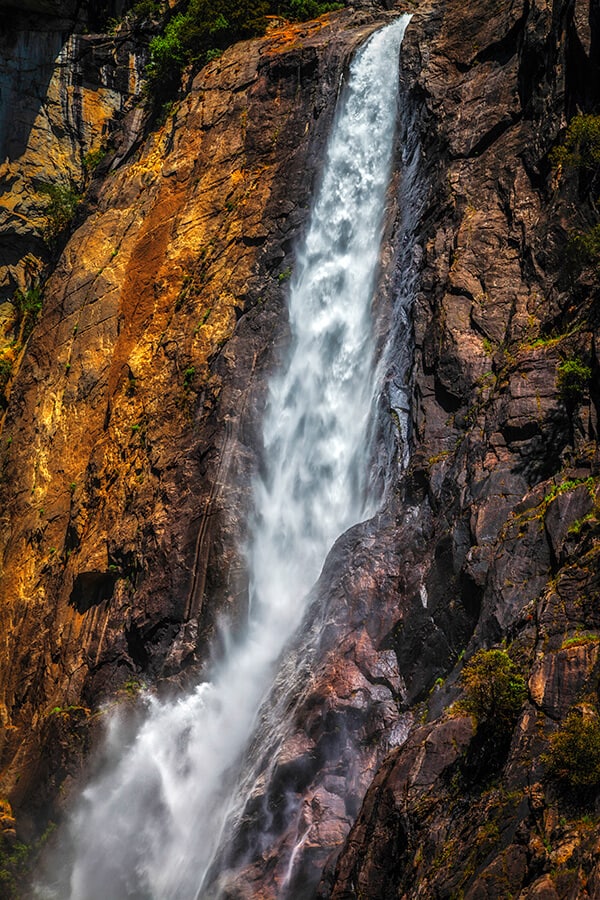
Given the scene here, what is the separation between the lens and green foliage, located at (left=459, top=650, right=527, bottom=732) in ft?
35.8

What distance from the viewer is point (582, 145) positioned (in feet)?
56.8

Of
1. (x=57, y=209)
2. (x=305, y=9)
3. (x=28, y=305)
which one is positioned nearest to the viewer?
(x=305, y=9)

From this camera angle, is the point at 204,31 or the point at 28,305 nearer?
the point at 204,31

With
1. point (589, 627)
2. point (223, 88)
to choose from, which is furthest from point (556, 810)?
point (223, 88)

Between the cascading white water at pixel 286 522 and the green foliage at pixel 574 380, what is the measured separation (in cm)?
551

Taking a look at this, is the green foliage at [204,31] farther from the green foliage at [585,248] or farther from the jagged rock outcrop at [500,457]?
the green foliage at [585,248]

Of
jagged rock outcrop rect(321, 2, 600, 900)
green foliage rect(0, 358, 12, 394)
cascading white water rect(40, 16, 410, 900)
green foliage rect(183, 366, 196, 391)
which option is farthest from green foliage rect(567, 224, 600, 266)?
green foliage rect(0, 358, 12, 394)

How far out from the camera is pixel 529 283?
18.1 m

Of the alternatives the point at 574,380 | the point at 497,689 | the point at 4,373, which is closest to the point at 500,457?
the point at 574,380

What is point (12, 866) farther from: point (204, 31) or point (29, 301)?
point (204, 31)

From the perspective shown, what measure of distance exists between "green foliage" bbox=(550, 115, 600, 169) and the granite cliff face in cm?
47

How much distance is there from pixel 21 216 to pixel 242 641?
2095cm

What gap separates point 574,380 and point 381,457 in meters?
5.55

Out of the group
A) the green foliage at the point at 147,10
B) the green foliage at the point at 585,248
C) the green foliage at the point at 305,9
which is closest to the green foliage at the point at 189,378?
the green foliage at the point at 585,248
